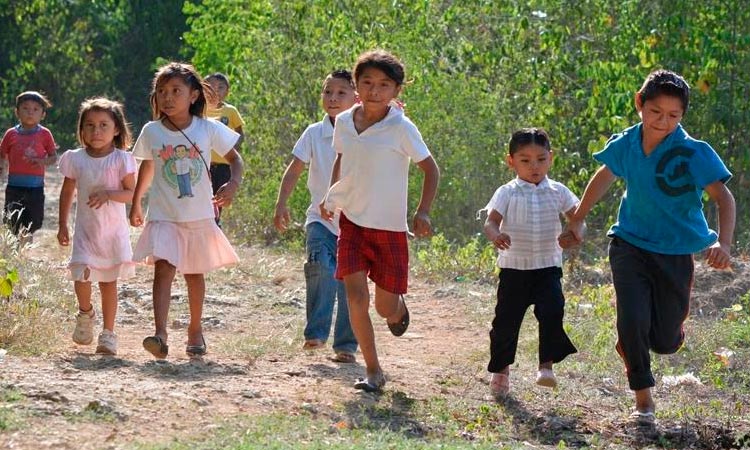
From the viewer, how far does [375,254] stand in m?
6.88

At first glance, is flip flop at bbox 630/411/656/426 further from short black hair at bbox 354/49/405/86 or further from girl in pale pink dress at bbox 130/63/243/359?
girl in pale pink dress at bbox 130/63/243/359

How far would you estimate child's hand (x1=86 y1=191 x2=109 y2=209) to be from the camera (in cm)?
792

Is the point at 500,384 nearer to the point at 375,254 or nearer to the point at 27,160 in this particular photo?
the point at 375,254

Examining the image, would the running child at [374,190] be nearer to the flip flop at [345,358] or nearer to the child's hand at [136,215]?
the flip flop at [345,358]

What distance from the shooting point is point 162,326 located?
7648 millimetres

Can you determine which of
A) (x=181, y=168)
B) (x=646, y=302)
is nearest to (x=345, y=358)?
(x=181, y=168)

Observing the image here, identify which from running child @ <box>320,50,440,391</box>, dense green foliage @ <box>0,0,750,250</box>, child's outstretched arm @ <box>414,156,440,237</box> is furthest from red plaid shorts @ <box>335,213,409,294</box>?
dense green foliage @ <box>0,0,750,250</box>

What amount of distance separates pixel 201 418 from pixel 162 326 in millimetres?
1815

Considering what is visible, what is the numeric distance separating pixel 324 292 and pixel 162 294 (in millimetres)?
958

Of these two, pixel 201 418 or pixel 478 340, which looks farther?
pixel 478 340

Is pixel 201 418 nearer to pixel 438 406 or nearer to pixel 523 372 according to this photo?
pixel 438 406

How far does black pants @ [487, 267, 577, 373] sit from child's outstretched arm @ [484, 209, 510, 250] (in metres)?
0.25

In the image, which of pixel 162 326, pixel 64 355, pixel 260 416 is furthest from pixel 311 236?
pixel 260 416

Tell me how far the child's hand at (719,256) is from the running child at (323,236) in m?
2.41
